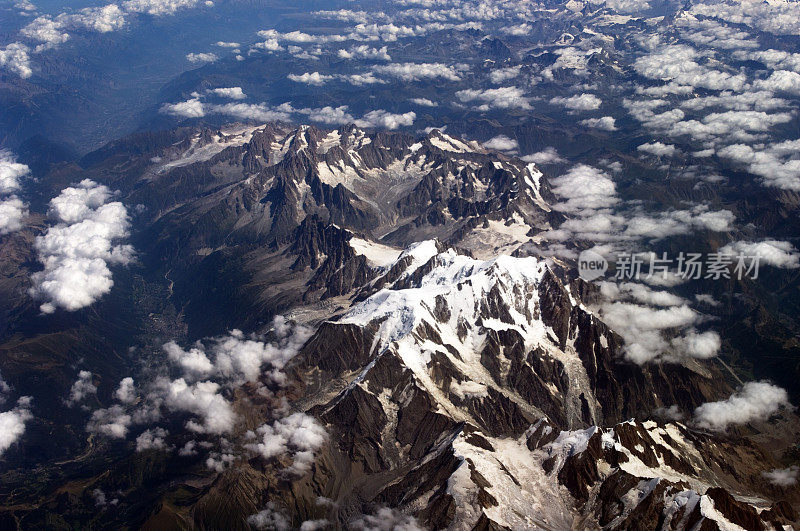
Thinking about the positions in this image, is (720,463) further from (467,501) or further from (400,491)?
(400,491)

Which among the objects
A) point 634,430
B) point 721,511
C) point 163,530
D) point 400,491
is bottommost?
point 163,530

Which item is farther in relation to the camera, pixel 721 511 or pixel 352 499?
pixel 352 499

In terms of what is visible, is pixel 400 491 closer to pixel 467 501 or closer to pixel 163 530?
pixel 467 501

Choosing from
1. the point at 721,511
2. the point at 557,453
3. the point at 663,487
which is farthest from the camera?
the point at 557,453

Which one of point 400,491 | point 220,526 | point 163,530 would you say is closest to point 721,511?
point 400,491

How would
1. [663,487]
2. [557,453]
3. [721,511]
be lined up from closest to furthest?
[721,511]
[663,487]
[557,453]

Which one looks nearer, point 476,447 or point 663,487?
point 663,487

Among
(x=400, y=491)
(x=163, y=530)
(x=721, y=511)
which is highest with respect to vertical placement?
(x=721, y=511)

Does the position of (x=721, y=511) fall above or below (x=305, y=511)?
above

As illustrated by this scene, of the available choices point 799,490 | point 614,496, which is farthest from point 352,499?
point 799,490
